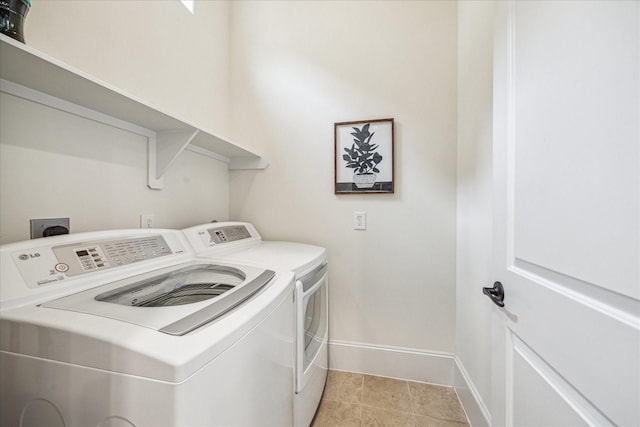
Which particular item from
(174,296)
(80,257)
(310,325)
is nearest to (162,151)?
(80,257)

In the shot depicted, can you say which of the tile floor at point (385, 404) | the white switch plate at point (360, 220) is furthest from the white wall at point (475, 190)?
the white switch plate at point (360, 220)

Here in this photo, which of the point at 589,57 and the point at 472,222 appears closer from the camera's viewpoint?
the point at 589,57

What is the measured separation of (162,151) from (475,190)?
1773mm

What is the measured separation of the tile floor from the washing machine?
746mm

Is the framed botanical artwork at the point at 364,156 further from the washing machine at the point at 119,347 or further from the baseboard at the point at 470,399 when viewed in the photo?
the baseboard at the point at 470,399

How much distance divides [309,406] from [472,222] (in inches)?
53.5

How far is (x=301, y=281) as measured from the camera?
1090 mm

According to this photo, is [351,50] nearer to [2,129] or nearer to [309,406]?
[2,129]

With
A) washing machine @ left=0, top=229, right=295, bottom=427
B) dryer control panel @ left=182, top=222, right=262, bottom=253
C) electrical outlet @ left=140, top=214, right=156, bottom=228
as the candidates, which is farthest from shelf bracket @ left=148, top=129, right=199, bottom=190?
washing machine @ left=0, top=229, right=295, bottom=427

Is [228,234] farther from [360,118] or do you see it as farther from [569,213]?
[569,213]

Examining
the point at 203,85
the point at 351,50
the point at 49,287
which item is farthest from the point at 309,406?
the point at 351,50

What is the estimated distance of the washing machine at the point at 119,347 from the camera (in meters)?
0.44

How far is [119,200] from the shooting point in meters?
1.11

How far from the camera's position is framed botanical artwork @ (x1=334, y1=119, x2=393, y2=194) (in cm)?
168
